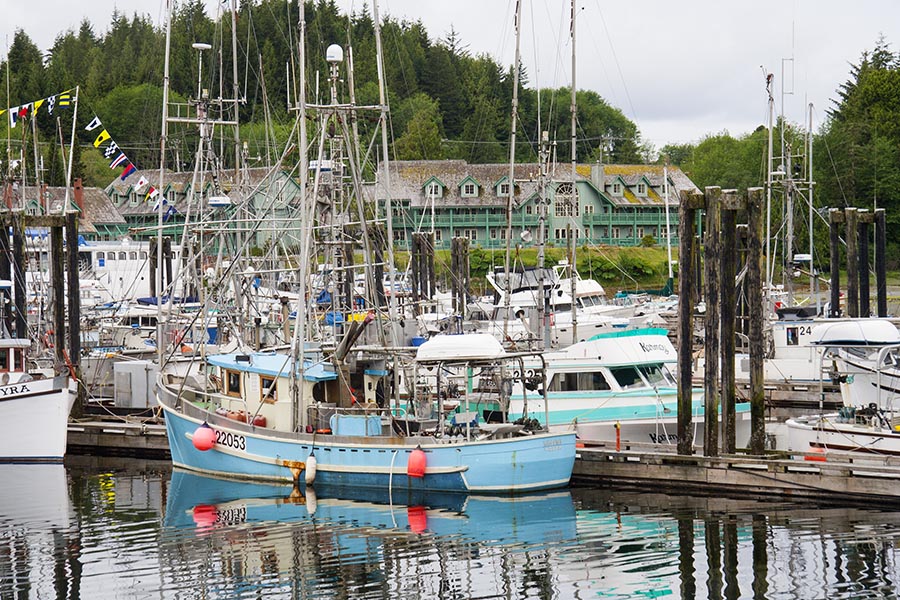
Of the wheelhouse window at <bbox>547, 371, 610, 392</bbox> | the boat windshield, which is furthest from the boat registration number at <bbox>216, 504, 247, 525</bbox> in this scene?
the boat windshield

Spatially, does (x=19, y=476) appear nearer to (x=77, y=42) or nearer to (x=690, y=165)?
(x=690, y=165)

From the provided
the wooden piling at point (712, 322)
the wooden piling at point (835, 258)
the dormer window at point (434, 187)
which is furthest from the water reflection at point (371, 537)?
the dormer window at point (434, 187)

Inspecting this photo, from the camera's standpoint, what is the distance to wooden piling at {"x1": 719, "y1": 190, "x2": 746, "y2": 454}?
90.8ft

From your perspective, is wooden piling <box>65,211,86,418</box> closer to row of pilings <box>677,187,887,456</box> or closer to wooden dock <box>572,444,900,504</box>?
wooden dock <box>572,444,900,504</box>

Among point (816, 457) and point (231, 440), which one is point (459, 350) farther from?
point (816, 457)

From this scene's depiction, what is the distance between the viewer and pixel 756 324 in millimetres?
27891

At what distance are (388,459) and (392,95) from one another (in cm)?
10999

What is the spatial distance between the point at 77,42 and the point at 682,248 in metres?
145

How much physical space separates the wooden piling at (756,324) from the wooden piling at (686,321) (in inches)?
48.8

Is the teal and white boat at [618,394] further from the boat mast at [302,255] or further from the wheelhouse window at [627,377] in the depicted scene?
the boat mast at [302,255]

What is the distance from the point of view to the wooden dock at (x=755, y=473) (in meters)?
25.8

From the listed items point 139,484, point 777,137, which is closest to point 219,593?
point 139,484

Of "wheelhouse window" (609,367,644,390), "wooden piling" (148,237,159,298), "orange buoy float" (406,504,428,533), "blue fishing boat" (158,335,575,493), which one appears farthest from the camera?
"wooden piling" (148,237,159,298)

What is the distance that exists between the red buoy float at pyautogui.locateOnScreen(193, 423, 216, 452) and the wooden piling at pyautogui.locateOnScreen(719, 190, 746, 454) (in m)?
11.9
